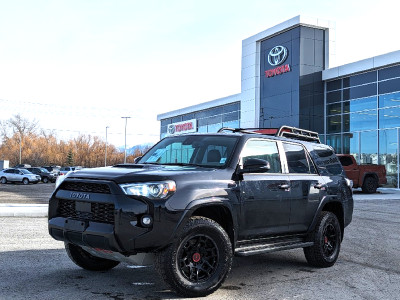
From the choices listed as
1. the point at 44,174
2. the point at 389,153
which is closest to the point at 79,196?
the point at 389,153

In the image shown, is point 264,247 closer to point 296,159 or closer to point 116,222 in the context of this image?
point 296,159

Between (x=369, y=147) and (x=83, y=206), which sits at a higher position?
(x=369, y=147)

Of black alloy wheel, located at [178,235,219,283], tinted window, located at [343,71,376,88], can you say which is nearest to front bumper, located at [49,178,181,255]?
black alloy wheel, located at [178,235,219,283]

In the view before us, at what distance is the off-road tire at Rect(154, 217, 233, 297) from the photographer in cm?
448

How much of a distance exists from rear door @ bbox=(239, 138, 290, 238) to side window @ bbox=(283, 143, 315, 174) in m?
0.25

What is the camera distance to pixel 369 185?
2436 cm

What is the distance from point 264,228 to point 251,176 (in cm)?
67

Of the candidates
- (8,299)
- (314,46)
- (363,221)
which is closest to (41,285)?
(8,299)

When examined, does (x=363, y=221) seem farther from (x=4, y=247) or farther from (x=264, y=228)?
(x=4, y=247)

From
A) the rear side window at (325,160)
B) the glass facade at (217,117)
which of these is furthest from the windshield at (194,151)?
the glass facade at (217,117)

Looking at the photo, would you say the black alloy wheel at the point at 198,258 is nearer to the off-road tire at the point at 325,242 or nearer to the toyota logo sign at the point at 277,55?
the off-road tire at the point at 325,242

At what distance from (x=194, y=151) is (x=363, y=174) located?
20145 millimetres

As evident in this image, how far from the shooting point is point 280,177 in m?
5.93

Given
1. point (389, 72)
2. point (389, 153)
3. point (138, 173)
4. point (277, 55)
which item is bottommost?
point (138, 173)
